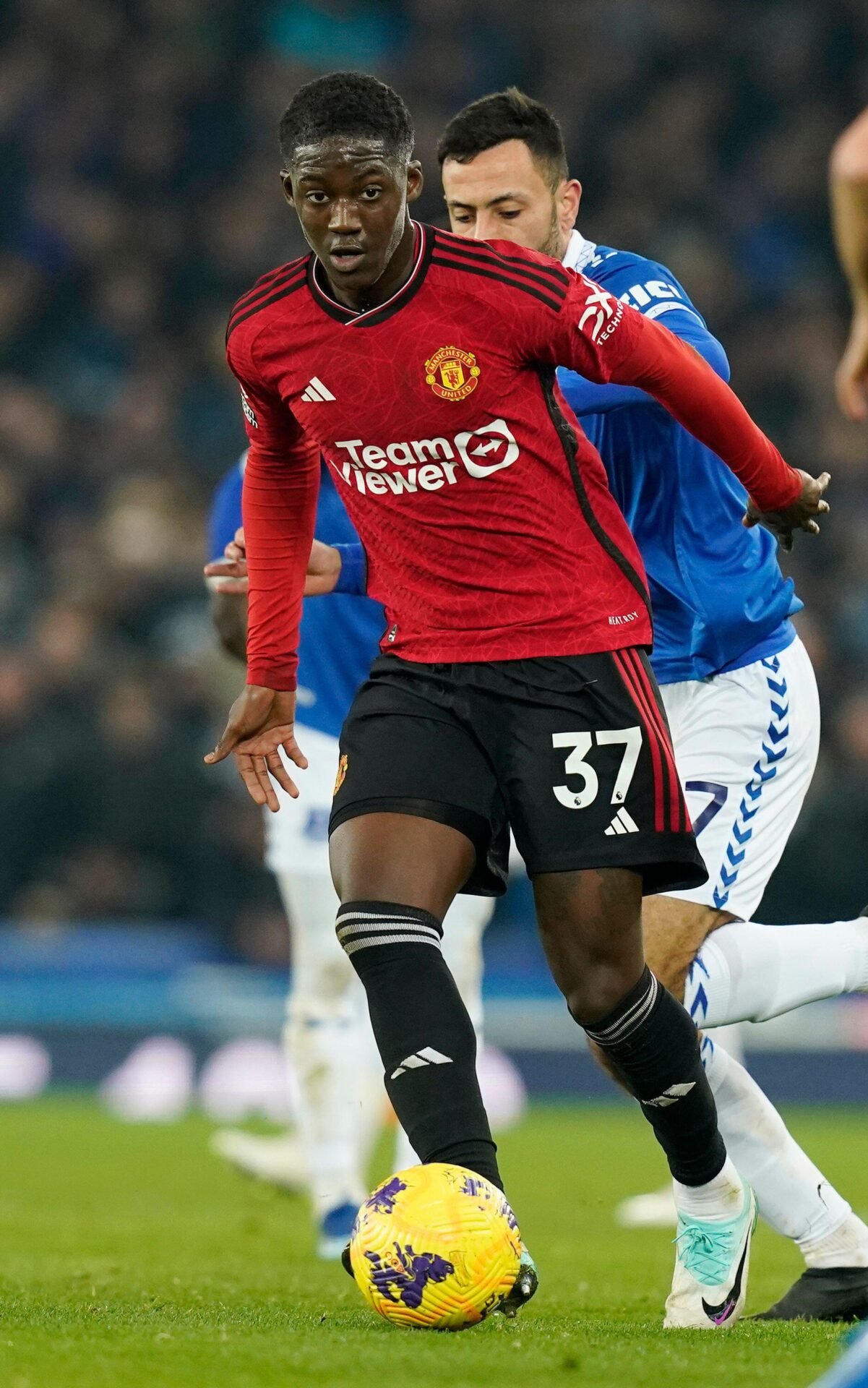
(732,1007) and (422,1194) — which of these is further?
(732,1007)

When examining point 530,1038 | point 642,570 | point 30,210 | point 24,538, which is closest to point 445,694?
point 642,570

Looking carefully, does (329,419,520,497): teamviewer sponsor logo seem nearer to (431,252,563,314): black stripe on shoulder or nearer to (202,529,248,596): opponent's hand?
(431,252,563,314): black stripe on shoulder

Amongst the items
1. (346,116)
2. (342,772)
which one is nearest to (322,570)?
(342,772)

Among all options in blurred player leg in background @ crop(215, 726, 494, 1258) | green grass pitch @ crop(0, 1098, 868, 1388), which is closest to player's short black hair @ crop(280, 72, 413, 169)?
green grass pitch @ crop(0, 1098, 868, 1388)

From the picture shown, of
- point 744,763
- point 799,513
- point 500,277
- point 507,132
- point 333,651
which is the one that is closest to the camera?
point 500,277

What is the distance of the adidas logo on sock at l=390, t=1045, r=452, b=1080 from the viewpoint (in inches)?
158

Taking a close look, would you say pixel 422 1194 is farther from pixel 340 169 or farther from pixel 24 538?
pixel 24 538

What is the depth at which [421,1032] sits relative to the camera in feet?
13.2

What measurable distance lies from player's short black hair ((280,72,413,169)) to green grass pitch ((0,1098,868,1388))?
7.03ft

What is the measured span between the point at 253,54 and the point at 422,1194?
14.1 metres

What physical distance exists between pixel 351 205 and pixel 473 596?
78 centimetres

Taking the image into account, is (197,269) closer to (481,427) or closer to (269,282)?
(269,282)

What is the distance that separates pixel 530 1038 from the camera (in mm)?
12508

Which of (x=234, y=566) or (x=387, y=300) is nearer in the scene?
(x=387, y=300)
